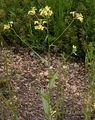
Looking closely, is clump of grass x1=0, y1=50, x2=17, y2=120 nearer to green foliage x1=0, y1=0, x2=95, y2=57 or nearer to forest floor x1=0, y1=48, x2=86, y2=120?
forest floor x1=0, y1=48, x2=86, y2=120

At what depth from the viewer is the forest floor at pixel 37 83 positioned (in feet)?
10.3

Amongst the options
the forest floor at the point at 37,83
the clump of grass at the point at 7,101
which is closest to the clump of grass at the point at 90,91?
the forest floor at the point at 37,83

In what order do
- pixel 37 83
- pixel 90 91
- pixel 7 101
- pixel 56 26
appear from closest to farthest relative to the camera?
pixel 7 101, pixel 90 91, pixel 37 83, pixel 56 26

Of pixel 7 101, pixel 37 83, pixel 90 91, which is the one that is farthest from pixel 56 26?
pixel 7 101

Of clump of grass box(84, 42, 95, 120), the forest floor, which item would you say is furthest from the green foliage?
clump of grass box(84, 42, 95, 120)

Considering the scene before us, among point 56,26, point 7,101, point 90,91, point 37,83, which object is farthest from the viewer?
point 56,26

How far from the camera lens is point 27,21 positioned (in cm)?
385

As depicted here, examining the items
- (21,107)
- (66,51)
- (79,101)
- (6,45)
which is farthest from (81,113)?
(6,45)

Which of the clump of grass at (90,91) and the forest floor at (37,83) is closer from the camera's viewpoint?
the clump of grass at (90,91)

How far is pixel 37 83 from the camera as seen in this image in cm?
339

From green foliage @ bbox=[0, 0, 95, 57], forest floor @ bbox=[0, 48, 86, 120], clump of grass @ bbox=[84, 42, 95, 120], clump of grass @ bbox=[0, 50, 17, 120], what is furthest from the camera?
green foliage @ bbox=[0, 0, 95, 57]

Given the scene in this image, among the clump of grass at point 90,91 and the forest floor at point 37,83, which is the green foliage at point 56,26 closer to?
the forest floor at point 37,83

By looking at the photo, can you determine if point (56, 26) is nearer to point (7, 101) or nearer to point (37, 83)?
point (37, 83)

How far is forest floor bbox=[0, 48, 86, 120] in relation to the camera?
3.13 m
